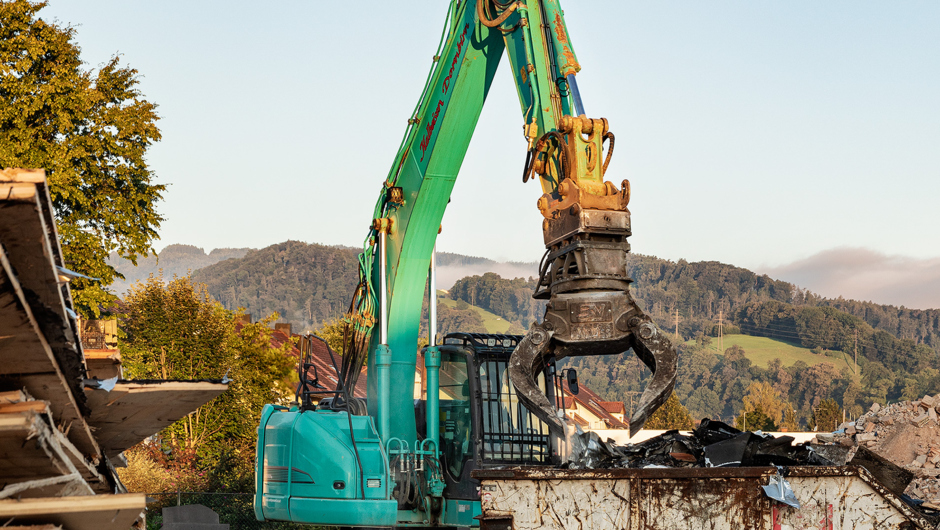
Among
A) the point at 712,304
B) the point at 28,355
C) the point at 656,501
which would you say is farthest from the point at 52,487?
the point at 712,304

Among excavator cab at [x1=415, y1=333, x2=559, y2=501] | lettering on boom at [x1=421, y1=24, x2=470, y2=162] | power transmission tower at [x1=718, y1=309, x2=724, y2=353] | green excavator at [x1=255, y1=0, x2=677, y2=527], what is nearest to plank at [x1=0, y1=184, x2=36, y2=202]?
green excavator at [x1=255, y1=0, x2=677, y2=527]

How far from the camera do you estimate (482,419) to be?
28.7ft

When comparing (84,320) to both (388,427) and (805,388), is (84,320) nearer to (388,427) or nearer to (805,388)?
(388,427)

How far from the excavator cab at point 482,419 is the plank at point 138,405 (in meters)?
4.21

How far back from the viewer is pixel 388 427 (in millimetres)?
9055

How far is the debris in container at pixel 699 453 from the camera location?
5918 millimetres

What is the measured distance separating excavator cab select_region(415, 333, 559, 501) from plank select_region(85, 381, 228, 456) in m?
4.21

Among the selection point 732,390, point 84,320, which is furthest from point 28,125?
point 732,390

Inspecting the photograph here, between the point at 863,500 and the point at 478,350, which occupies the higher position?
the point at 478,350

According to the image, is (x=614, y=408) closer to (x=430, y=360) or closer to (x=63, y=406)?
(x=430, y=360)

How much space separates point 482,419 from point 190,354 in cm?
1615

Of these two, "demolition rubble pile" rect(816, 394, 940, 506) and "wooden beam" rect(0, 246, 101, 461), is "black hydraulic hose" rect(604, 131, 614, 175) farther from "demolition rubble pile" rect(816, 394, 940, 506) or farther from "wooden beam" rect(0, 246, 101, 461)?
"demolition rubble pile" rect(816, 394, 940, 506)

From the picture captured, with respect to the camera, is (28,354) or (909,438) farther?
(909,438)

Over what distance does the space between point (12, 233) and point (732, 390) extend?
145776 mm
